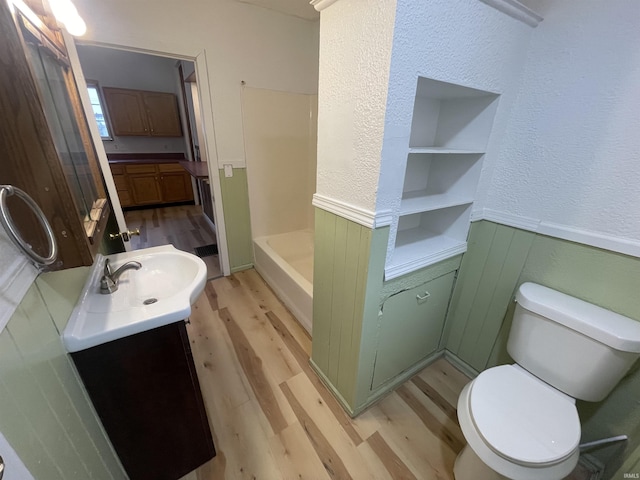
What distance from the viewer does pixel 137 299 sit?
3.58 ft

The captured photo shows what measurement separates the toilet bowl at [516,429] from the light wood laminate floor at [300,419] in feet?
0.71

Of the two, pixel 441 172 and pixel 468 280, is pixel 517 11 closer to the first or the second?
pixel 441 172

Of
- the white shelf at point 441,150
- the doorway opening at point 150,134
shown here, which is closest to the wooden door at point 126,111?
the doorway opening at point 150,134

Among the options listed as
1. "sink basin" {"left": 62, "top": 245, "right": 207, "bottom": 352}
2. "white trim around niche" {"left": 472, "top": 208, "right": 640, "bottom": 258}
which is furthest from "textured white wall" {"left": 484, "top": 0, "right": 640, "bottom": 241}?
"sink basin" {"left": 62, "top": 245, "right": 207, "bottom": 352}

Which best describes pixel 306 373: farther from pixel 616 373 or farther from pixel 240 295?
pixel 616 373

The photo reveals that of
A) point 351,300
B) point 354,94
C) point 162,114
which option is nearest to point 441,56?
point 354,94

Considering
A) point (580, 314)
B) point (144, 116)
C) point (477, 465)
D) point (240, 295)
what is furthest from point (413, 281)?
point (144, 116)

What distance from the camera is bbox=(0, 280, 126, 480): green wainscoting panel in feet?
1.50

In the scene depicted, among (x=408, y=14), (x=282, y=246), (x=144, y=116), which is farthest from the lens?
(x=144, y=116)

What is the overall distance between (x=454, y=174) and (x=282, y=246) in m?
1.81

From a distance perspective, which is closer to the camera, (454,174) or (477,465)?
(477,465)

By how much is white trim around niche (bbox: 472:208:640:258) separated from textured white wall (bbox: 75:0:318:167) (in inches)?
80.4

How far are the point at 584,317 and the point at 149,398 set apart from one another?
171 cm

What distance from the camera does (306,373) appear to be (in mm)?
1652
